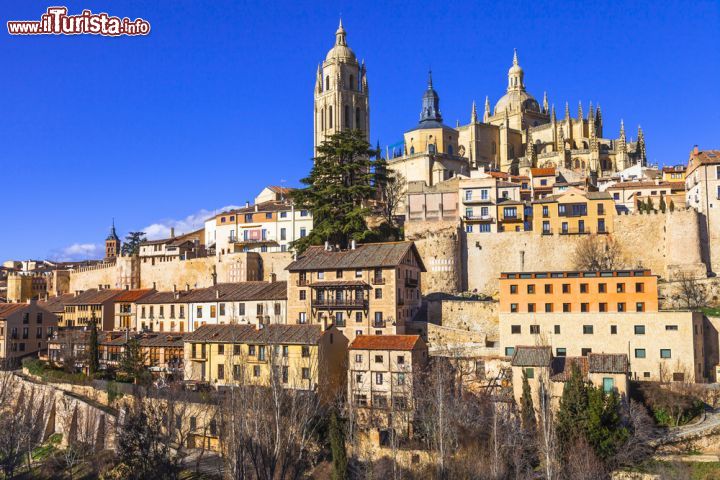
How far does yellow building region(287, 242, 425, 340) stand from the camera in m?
48.4

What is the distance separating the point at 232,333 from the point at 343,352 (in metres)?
7.30

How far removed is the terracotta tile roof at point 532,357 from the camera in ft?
136

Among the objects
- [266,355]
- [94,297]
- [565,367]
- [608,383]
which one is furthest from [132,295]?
[608,383]

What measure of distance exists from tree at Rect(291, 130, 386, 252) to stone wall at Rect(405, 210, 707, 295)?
8.47m

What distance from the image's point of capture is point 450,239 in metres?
64.2

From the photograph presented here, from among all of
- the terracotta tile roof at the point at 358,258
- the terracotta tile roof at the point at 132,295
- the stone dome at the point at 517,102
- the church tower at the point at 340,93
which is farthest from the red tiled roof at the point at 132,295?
the stone dome at the point at 517,102

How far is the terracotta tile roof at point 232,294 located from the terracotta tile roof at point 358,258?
356 centimetres

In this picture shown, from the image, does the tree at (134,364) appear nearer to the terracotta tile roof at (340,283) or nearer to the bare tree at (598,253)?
the terracotta tile roof at (340,283)

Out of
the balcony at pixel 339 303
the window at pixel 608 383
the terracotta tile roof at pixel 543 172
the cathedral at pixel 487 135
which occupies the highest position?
the cathedral at pixel 487 135

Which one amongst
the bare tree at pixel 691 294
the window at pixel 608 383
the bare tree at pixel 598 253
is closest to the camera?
the window at pixel 608 383

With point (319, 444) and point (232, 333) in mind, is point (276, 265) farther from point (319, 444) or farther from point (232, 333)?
point (319, 444)

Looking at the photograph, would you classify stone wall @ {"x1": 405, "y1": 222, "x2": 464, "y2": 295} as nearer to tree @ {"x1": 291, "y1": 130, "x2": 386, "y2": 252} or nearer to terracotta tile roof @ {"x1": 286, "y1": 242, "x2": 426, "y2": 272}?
tree @ {"x1": 291, "y1": 130, "x2": 386, "y2": 252}

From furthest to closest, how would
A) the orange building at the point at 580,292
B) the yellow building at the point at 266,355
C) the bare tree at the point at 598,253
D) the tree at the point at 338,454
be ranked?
the bare tree at the point at 598,253 → the orange building at the point at 580,292 → the yellow building at the point at 266,355 → the tree at the point at 338,454

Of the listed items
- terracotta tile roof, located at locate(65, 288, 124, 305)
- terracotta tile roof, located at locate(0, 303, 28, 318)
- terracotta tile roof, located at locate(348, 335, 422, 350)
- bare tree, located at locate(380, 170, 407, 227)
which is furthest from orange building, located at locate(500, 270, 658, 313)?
terracotta tile roof, located at locate(0, 303, 28, 318)
